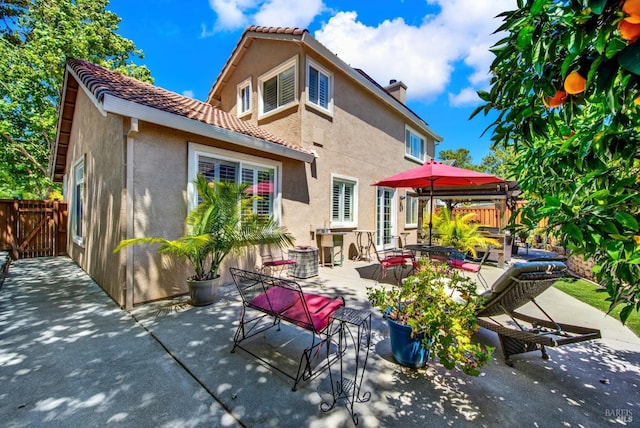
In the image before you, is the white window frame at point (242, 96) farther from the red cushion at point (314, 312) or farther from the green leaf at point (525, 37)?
the green leaf at point (525, 37)

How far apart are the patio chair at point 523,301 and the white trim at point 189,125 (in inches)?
220

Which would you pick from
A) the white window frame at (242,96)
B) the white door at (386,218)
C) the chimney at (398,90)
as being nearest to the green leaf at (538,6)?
the white window frame at (242,96)

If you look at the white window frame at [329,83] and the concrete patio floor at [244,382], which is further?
the white window frame at [329,83]

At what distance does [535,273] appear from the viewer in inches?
126

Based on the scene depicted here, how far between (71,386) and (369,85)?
11.4 meters

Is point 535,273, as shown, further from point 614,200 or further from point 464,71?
point 464,71

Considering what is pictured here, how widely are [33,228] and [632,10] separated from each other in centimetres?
1586

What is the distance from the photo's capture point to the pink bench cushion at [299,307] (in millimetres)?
2996

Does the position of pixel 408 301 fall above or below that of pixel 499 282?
below

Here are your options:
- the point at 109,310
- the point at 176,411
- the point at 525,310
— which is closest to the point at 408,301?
Answer: the point at 176,411

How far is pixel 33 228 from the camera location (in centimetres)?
1081

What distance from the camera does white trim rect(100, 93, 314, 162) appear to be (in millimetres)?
4668

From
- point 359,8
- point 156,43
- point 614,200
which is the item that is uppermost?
point 156,43

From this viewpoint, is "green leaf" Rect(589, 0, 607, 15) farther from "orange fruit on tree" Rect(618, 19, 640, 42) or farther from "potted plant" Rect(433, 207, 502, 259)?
"potted plant" Rect(433, 207, 502, 259)
